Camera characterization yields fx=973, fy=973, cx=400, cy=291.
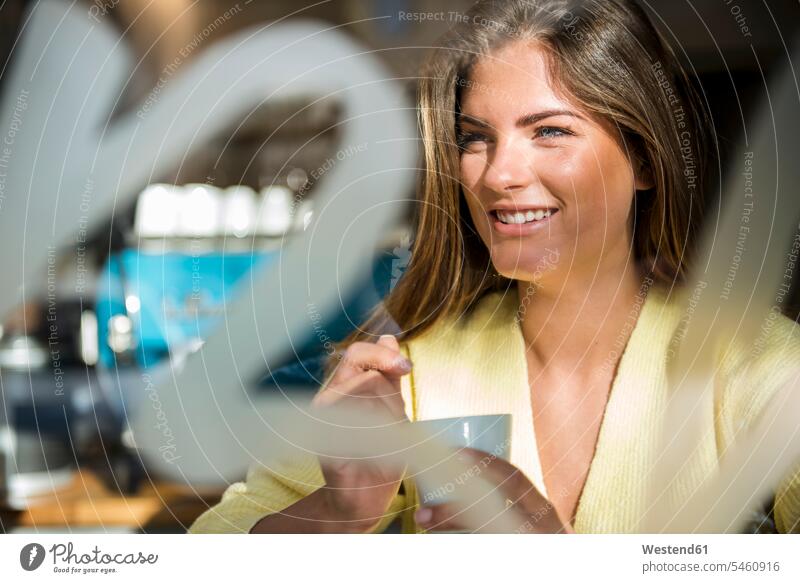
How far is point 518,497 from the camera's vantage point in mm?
→ 1265

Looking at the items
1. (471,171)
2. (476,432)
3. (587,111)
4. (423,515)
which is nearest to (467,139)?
(471,171)

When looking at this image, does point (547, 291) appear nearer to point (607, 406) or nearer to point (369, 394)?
point (607, 406)

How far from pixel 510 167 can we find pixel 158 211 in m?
0.46

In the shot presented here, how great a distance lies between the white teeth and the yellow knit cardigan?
99 millimetres

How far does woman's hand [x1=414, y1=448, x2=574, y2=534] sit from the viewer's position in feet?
4.12

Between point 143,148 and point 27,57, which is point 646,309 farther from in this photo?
point 27,57

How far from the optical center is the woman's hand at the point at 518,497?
4.12 feet

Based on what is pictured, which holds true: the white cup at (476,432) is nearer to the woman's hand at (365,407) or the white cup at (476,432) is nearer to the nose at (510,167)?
the woman's hand at (365,407)

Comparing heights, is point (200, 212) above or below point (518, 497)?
above

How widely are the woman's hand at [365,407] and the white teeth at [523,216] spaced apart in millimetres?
213

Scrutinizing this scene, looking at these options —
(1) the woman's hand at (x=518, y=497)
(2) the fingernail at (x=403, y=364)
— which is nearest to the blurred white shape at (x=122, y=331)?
(2) the fingernail at (x=403, y=364)

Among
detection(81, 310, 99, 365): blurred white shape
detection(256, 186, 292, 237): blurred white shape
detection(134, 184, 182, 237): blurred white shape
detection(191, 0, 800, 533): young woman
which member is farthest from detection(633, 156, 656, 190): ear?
detection(81, 310, 99, 365): blurred white shape

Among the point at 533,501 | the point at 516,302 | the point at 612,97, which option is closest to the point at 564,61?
the point at 612,97

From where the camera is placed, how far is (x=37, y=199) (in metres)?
1.30
